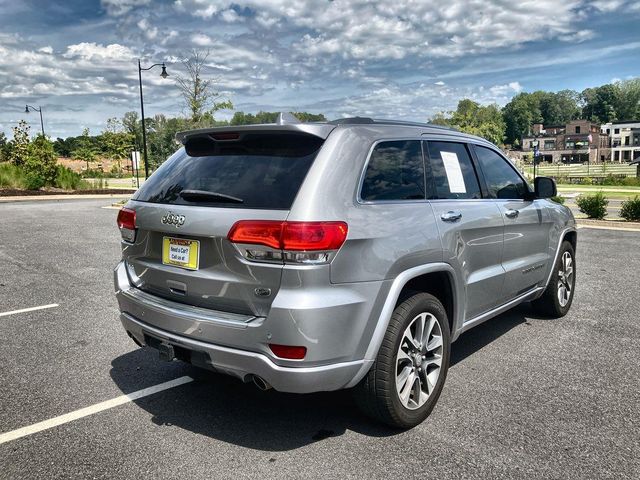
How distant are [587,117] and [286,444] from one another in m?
214

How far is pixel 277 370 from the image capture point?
9.00 ft

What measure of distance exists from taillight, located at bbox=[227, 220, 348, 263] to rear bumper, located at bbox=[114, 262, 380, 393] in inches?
6.9

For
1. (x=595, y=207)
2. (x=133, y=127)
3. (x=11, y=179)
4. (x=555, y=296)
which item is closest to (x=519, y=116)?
(x=133, y=127)

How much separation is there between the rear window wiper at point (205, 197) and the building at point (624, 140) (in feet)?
477

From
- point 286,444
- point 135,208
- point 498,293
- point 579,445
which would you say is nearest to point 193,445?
point 286,444

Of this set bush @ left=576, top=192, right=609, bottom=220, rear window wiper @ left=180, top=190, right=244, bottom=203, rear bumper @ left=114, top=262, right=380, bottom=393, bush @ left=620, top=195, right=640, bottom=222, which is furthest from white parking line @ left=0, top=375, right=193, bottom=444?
bush @ left=576, top=192, right=609, bottom=220

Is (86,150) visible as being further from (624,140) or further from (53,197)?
(624,140)

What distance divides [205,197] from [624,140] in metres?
152

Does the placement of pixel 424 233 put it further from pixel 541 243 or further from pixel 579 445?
pixel 541 243

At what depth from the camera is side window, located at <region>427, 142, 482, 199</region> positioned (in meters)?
3.67

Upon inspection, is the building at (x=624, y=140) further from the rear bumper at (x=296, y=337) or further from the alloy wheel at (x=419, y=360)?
the rear bumper at (x=296, y=337)

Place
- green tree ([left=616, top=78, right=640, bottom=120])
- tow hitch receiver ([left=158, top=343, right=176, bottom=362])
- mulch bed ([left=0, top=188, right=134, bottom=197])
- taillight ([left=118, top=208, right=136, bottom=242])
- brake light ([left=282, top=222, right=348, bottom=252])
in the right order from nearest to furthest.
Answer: brake light ([left=282, top=222, right=348, bottom=252]) < tow hitch receiver ([left=158, top=343, right=176, bottom=362]) < taillight ([left=118, top=208, right=136, bottom=242]) < mulch bed ([left=0, top=188, right=134, bottom=197]) < green tree ([left=616, top=78, right=640, bottom=120])

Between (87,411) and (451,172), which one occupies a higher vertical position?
(451,172)

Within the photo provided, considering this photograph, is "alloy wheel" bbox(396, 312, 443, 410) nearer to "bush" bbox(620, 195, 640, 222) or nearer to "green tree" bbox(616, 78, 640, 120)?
"bush" bbox(620, 195, 640, 222)
